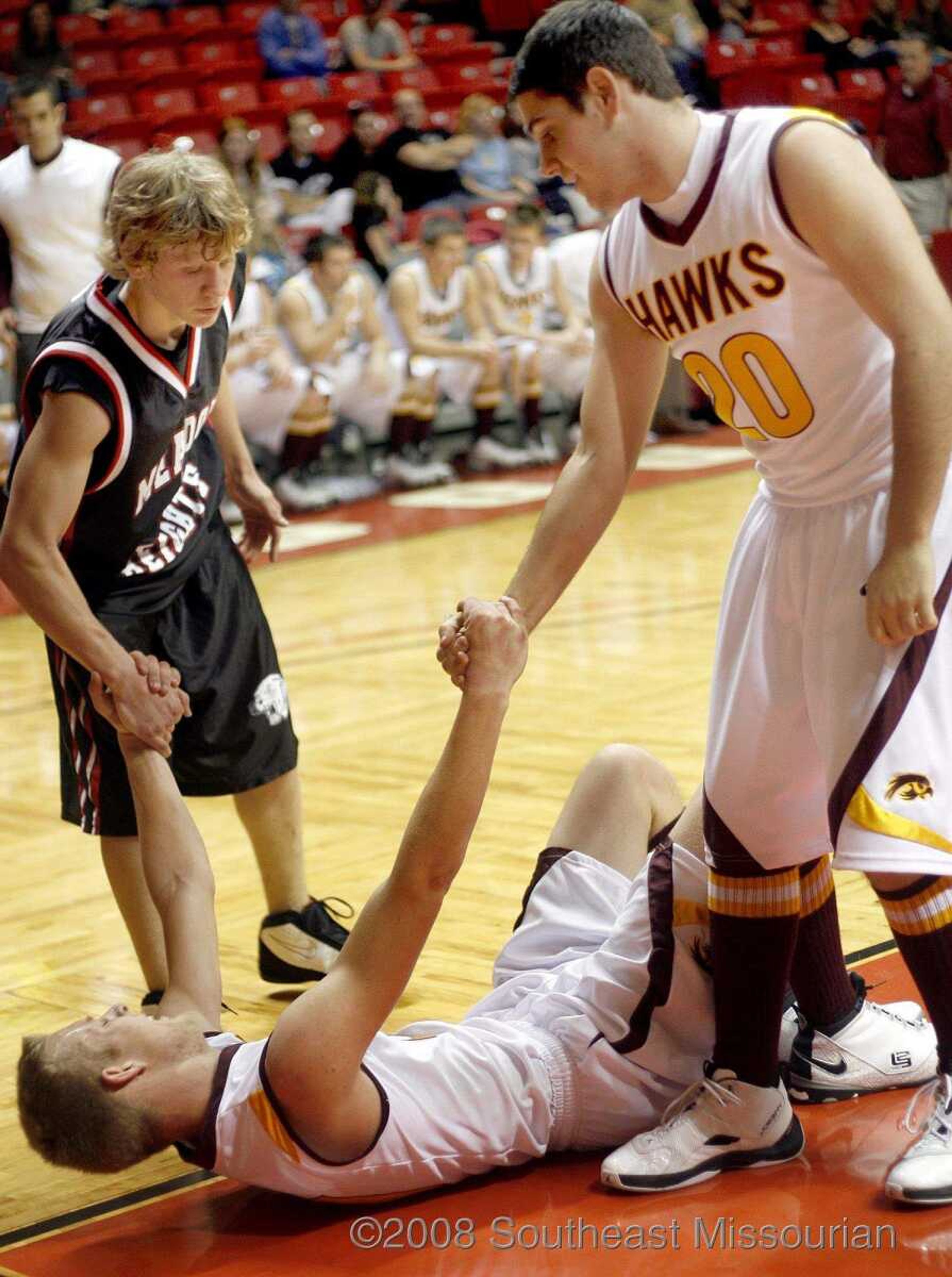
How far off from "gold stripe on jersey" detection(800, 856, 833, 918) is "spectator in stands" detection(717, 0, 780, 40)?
44.3 ft

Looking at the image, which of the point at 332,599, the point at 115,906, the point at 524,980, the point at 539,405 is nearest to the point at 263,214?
the point at 539,405

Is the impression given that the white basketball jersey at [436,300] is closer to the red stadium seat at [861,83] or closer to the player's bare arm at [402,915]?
the red stadium seat at [861,83]

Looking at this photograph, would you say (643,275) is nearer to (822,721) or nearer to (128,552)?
(822,721)

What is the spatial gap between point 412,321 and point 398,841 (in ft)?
22.0

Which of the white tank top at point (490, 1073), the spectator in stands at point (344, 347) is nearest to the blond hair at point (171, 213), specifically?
the white tank top at point (490, 1073)

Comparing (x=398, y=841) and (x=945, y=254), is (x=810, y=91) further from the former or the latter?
(x=398, y=841)

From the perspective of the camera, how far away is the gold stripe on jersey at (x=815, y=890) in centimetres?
289

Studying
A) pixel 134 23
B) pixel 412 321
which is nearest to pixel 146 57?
pixel 134 23

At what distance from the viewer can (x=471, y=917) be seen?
3.96 metres

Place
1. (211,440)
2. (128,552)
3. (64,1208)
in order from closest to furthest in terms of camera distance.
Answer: (64,1208) < (128,552) < (211,440)

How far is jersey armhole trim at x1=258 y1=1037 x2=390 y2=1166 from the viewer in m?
2.49

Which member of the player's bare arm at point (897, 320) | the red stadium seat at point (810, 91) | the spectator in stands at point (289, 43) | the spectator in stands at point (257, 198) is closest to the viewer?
the player's bare arm at point (897, 320)

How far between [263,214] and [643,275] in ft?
25.9

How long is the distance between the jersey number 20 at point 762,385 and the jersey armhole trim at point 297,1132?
3.36 ft
